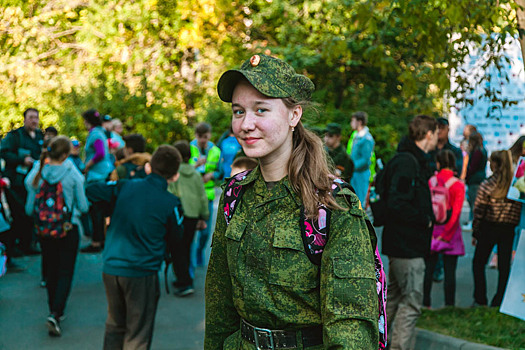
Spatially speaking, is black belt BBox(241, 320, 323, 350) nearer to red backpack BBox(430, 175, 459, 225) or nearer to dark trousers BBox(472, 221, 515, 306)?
red backpack BBox(430, 175, 459, 225)

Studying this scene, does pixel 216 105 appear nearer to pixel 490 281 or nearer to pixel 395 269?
pixel 490 281

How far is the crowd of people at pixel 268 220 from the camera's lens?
2346 millimetres

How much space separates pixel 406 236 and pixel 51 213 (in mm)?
3474

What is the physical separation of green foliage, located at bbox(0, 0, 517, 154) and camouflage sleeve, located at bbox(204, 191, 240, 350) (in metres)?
12.8

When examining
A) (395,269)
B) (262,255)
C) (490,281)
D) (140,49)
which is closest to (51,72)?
(140,49)

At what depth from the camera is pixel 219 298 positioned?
8.76 ft

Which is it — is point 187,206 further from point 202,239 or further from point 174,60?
point 174,60

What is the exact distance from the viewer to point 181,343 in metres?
6.46

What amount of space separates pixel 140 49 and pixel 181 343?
533 inches

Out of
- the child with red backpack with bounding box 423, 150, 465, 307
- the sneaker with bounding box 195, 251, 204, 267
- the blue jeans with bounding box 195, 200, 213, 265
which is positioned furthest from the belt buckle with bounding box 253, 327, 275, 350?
the sneaker with bounding box 195, 251, 204, 267

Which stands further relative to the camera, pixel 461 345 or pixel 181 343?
pixel 181 343

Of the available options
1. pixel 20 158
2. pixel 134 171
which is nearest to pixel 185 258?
pixel 134 171

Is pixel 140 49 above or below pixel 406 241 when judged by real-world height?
above

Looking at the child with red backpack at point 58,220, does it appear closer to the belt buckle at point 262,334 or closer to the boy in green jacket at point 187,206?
the boy in green jacket at point 187,206
